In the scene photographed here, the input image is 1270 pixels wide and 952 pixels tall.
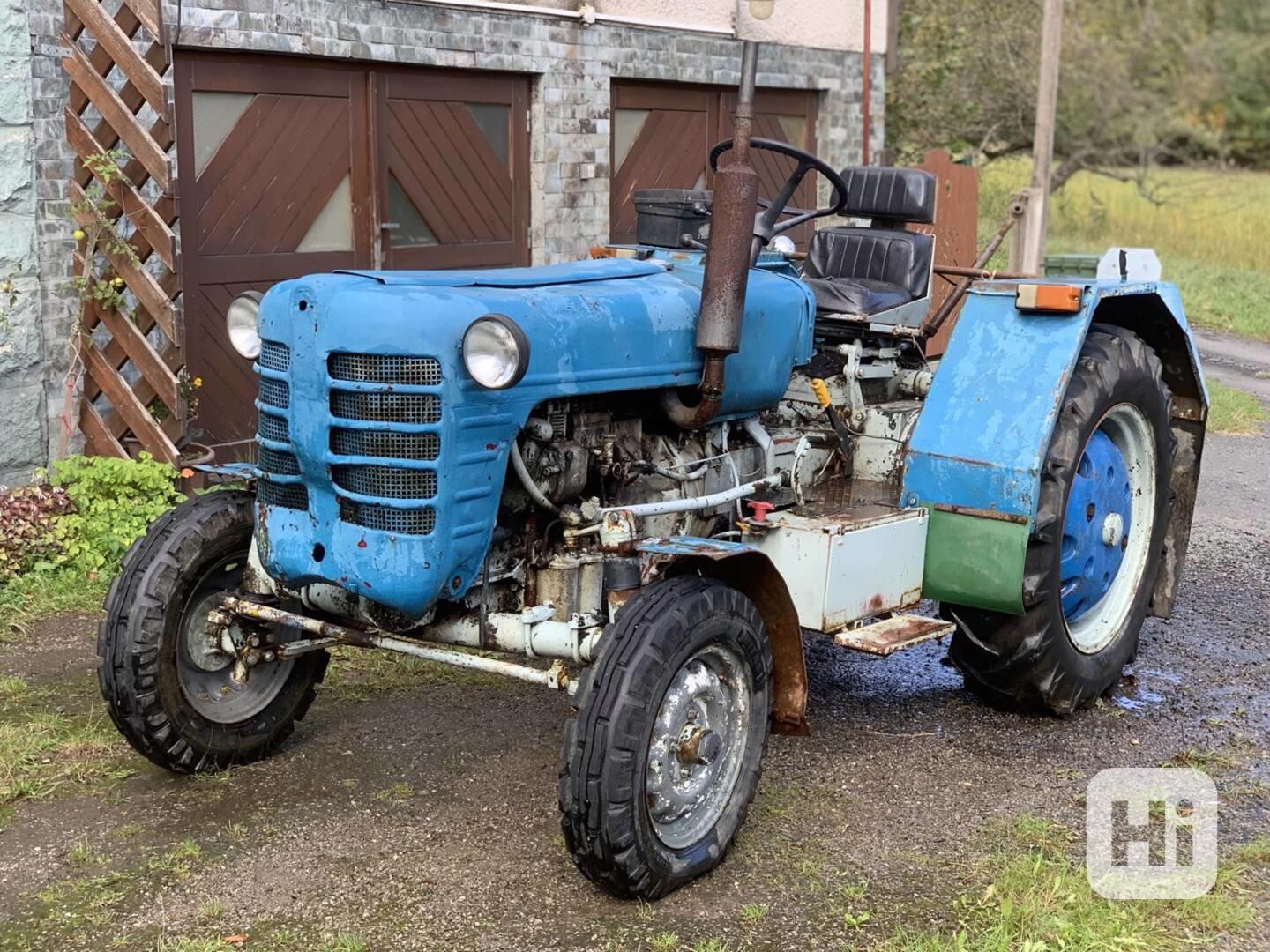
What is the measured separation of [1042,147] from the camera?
13523 mm

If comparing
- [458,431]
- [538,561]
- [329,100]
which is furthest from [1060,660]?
[329,100]

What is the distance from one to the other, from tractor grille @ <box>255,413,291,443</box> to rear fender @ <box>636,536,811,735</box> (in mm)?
958

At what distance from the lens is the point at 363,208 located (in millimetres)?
8117

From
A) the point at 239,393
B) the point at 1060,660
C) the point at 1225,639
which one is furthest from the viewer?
the point at 239,393

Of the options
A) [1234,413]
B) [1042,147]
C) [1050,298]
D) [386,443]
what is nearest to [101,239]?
[386,443]

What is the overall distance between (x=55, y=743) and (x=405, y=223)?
4428 mm

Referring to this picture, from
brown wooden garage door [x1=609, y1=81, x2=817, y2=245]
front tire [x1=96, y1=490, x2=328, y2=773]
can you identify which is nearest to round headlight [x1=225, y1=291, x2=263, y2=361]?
front tire [x1=96, y1=490, x2=328, y2=773]

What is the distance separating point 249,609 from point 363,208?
449cm

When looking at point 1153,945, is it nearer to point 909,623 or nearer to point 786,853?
point 786,853

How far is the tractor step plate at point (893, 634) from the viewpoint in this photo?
4109mm

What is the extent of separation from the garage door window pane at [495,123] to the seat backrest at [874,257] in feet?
11.3

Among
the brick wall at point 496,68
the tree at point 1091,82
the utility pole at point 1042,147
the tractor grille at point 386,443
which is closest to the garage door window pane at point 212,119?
the brick wall at point 496,68

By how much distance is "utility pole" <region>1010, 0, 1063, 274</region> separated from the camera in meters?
13.2

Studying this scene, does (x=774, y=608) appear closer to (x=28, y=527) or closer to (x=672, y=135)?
(x=28, y=527)
